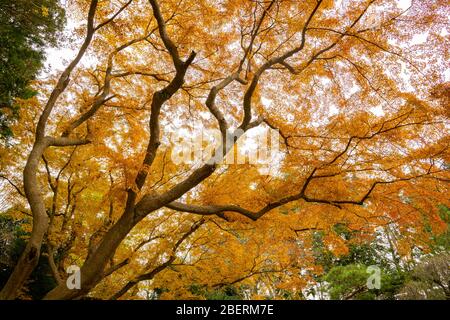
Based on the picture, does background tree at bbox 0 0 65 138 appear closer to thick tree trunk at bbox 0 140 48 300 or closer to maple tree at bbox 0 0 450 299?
maple tree at bbox 0 0 450 299

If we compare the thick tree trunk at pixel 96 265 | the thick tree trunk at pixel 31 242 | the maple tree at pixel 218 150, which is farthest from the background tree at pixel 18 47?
the thick tree trunk at pixel 96 265

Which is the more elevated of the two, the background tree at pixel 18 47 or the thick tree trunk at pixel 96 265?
the background tree at pixel 18 47


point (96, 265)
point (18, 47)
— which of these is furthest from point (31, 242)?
point (18, 47)

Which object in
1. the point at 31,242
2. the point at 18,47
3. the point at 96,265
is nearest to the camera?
the point at 31,242

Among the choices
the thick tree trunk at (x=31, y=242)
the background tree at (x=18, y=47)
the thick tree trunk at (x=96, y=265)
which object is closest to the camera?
the thick tree trunk at (x=31, y=242)

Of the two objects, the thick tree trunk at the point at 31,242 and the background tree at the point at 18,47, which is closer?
the thick tree trunk at the point at 31,242

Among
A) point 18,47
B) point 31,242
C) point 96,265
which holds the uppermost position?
point 18,47

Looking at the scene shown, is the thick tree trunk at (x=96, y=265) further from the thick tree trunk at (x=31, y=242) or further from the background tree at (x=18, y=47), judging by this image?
the background tree at (x=18, y=47)

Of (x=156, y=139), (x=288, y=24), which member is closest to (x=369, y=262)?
(x=288, y=24)

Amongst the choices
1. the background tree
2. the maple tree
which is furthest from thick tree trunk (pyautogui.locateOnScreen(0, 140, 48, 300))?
the background tree

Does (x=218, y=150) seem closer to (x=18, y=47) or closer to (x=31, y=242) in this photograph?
(x=31, y=242)

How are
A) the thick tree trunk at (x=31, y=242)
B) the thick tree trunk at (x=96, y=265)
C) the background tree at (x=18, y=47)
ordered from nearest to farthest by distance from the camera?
the thick tree trunk at (x=31, y=242), the thick tree trunk at (x=96, y=265), the background tree at (x=18, y=47)
